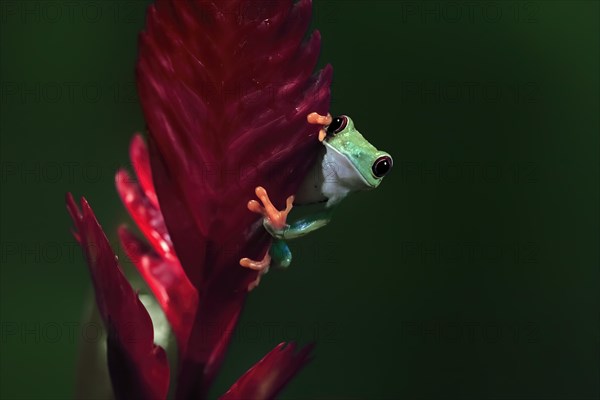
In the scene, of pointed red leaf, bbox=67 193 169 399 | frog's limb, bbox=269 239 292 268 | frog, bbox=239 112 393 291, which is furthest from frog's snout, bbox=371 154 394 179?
pointed red leaf, bbox=67 193 169 399

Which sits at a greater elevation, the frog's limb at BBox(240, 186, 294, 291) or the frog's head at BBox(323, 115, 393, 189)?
the frog's head at BBox(323, 115, 393, 189)

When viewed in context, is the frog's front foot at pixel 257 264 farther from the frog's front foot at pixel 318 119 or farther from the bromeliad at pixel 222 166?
the frog's front foot at pixel 318 119

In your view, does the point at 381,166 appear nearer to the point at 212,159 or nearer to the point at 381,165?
the point at 381,165

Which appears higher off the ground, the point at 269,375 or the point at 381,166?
the point at 381,166

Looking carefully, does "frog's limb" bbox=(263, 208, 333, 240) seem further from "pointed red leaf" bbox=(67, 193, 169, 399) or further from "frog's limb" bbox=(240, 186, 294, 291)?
"pointed red leaf" bbox=(67, 193, 169, 399)

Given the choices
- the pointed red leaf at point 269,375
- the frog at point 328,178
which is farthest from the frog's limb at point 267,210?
the pointed red leaf at point 269,375

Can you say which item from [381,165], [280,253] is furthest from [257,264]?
[381,165]
